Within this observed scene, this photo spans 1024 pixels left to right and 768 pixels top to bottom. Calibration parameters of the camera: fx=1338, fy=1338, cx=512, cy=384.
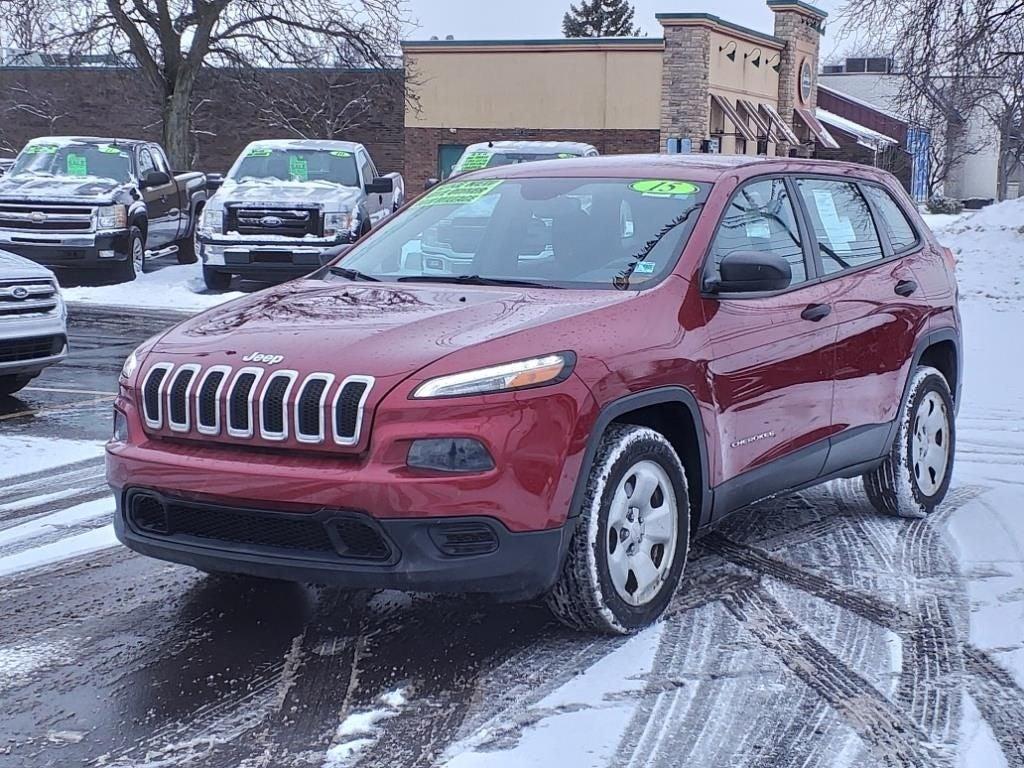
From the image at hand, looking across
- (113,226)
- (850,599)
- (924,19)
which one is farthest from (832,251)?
(924,19)

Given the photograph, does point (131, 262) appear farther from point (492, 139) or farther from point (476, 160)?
point (492, 139)

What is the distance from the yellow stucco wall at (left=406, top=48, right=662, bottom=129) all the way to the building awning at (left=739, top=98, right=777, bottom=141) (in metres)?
5.74

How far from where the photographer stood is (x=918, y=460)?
6.47 meters

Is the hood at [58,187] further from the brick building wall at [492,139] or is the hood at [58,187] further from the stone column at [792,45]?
the stone column at [792,45]

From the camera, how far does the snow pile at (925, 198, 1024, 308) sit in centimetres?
1861

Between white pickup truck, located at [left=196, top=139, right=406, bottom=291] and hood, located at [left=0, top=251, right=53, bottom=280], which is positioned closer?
hood, located at [left=0, top=251, right=53, bottom=280]

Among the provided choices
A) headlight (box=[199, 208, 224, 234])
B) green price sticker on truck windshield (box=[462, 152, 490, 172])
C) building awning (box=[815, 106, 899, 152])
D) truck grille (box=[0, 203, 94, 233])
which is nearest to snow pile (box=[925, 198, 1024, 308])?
green price sticker on truck windshield (box=[462, 152, 490, 172])

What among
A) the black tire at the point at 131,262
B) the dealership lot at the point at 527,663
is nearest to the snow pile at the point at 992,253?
the black tire at the point at 131,262

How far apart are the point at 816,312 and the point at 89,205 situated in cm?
1373

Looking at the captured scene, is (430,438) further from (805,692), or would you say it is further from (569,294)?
(805,692)

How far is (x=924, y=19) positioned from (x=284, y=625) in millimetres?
18528

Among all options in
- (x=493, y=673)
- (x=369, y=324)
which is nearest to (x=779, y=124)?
(x=369, y=324)

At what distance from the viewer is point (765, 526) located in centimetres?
627

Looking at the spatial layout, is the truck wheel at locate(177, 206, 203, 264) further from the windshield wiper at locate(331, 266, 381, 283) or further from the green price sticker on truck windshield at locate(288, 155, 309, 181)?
the windshield wiper at locate(331, 266, 381, 283)
